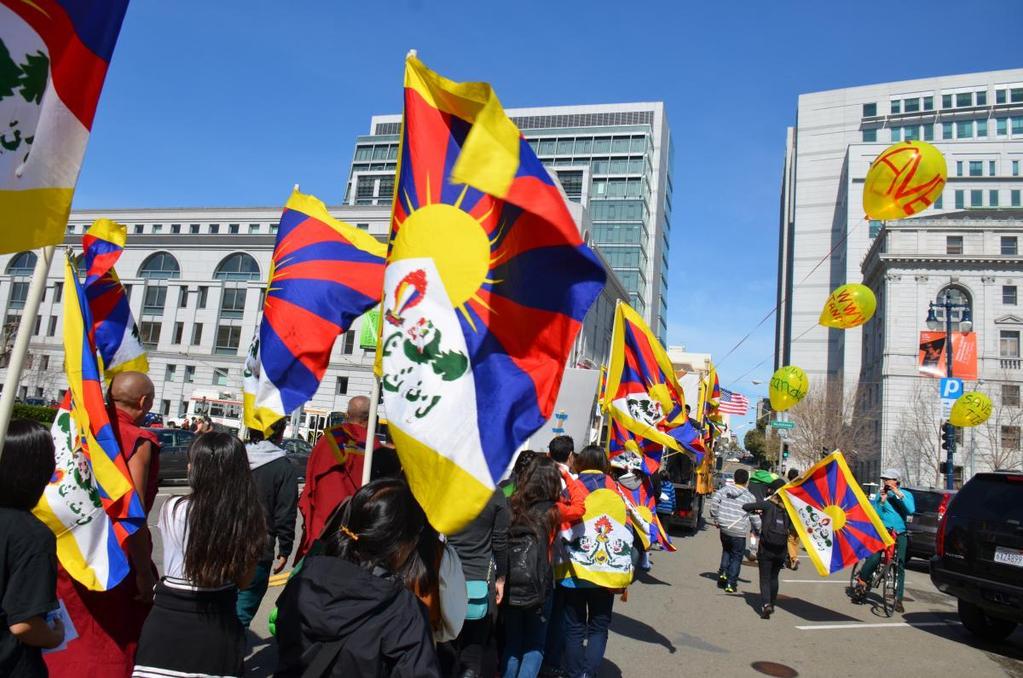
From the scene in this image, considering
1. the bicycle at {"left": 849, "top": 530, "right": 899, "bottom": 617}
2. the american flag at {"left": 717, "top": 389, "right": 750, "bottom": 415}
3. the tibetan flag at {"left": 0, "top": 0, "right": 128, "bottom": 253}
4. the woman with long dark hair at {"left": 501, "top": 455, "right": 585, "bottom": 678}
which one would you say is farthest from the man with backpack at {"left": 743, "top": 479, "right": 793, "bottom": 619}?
the american flag at {"left": 717, "top": 389, "right": 750, "bottom": 415}

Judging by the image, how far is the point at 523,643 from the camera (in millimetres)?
5004

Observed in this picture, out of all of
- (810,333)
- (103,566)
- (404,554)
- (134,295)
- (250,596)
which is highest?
(810,333)

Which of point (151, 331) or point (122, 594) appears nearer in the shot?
point (122, 594)

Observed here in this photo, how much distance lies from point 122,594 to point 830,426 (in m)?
55.3

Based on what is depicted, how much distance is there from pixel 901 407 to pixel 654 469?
165 ft

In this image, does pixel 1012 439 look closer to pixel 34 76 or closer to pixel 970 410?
pixel 970 410

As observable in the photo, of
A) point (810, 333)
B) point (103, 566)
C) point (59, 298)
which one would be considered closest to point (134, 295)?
point (59, 298)

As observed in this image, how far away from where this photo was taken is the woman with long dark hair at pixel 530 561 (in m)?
4.64

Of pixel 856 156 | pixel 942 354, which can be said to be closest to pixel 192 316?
pixel 942 354

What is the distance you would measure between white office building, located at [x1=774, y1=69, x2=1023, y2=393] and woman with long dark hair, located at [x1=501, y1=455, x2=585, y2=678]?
6788cm

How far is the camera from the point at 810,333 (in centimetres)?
8462

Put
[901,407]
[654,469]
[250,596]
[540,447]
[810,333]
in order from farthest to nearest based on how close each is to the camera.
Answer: [810,333]
[901,407]
[540,447]
[654,469]
[250,596]

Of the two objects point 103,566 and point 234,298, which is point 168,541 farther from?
point 234,298

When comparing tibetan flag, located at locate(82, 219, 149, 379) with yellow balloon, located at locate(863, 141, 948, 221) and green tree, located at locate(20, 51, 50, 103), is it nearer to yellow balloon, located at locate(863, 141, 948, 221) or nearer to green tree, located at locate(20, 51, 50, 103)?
green tree, located at locate(20, 51, 50, 103)
